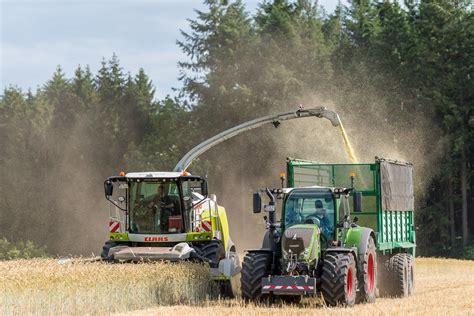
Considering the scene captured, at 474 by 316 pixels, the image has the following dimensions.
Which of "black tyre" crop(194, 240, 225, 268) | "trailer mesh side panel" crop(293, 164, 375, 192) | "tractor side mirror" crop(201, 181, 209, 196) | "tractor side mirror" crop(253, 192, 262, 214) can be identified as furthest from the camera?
"trailer mesh side panel" crop(293, 164, 375, 192)

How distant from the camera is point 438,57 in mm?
43219

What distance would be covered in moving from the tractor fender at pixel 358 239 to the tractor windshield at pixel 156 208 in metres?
3.61

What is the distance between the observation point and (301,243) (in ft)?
46.5

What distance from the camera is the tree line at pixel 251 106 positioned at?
140 ft

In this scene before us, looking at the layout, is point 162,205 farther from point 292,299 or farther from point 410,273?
point 410,273

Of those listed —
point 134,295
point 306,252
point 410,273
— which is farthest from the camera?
point 410,273

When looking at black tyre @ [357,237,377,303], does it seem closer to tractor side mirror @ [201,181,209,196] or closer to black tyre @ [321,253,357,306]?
black tyre @ [321,253,357,306]

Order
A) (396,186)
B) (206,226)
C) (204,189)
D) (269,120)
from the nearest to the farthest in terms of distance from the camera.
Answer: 1. (204,189)
2. (206,226)
3. (396,186)
4. (269,120)

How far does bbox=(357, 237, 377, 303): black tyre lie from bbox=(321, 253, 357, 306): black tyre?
0.71 metres

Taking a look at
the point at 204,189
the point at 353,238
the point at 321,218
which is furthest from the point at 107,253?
the point at 353,238

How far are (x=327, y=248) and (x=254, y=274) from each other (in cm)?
125

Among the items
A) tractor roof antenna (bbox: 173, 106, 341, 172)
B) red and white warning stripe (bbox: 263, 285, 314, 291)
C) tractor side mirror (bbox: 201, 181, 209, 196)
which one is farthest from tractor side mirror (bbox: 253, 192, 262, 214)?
tractor roof antenna (bbox: 173, 106, 341, 172)

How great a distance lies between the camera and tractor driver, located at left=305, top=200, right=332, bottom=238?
1480 cm

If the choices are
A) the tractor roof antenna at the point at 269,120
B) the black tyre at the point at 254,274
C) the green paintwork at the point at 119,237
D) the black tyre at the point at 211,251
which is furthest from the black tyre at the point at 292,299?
the tractor roof antenna at the point at 269,120
